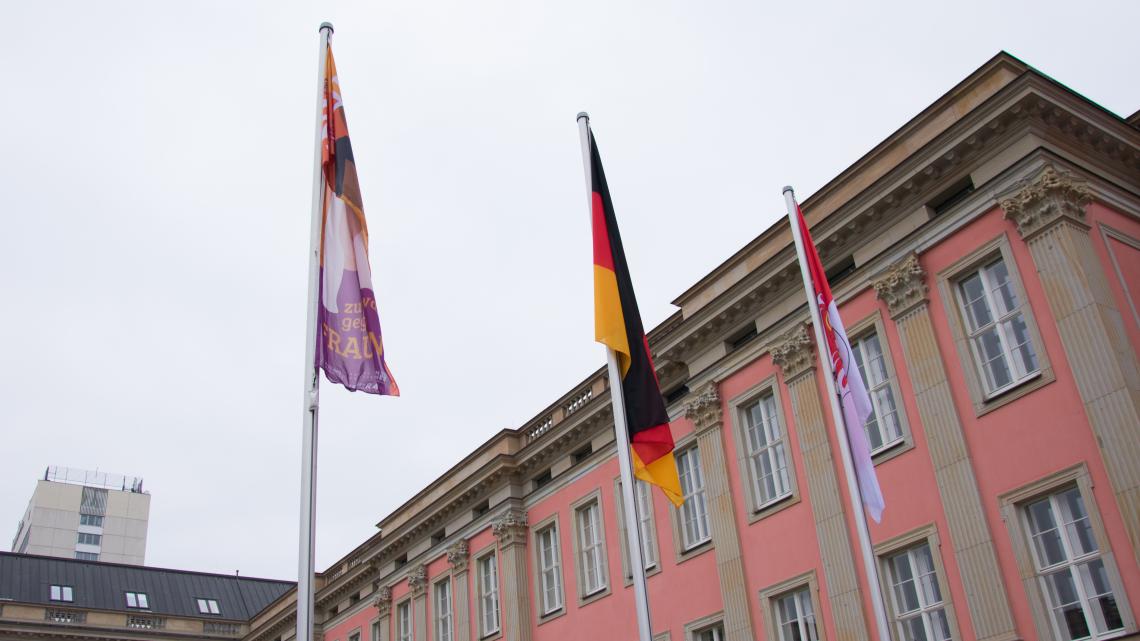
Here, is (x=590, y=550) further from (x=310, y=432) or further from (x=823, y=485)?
(x=310, y=432)

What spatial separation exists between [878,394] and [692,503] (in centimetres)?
718

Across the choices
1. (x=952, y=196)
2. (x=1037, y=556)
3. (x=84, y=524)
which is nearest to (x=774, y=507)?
(x=1037, y=556)

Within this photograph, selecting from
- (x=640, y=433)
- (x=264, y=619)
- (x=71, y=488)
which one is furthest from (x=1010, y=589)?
(x=71, y=488)

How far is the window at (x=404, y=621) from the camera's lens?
41.8 meters

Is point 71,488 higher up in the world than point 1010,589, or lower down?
higher up

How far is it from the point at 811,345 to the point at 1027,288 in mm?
5829

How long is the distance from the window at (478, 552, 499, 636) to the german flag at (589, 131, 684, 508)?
892 inches

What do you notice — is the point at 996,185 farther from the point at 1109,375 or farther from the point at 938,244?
the point at 1109,375

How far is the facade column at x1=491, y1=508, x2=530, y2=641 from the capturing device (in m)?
34.7

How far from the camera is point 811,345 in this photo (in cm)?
2553

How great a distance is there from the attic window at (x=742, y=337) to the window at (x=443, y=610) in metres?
16.9

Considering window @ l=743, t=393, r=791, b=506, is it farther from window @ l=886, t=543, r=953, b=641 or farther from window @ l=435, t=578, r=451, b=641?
window @ l=435, t=578, r=451, b=641

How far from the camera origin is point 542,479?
36469mm

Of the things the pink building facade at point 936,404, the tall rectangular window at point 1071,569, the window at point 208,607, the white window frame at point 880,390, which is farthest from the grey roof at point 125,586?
the tall rectangular window at point 1071,569
